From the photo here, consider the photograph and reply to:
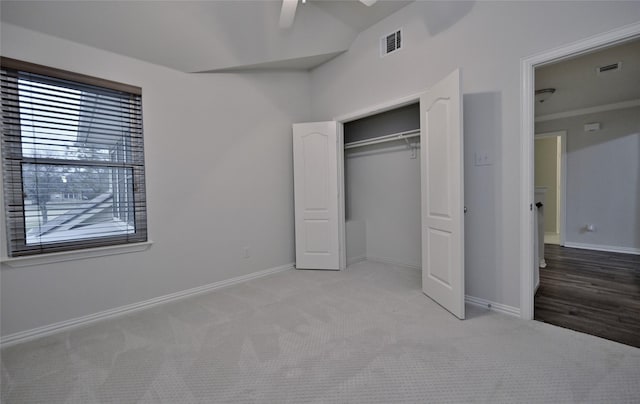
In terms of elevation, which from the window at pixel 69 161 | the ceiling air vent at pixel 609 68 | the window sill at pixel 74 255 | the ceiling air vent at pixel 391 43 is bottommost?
the window sill at pixel 74 255

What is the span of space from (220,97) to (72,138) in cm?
144

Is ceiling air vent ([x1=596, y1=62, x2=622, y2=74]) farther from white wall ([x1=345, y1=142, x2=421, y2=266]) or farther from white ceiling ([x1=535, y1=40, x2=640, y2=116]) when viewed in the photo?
white wall ([x1=345, y1=142, x2=421, y2=266])

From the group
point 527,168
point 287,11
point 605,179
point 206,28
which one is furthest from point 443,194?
point 605,179

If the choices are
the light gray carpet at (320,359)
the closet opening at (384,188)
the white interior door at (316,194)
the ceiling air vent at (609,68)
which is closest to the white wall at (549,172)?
the ceiling air vent at (609,68)

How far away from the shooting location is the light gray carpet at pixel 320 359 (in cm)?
154

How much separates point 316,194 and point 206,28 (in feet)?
7.15

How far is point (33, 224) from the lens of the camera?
2.24 m

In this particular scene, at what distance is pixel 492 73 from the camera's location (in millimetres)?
2424

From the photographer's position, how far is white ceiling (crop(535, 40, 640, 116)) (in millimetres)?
2936

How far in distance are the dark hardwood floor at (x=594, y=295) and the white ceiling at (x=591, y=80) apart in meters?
2.15

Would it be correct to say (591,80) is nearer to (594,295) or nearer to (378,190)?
(594,295)

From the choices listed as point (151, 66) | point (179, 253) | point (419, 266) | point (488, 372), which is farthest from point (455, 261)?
point (151, 66)

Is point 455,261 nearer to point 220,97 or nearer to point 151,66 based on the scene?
point 220,97

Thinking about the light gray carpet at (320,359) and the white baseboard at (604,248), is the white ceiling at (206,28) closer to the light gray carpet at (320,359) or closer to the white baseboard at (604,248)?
the light gray carpet at (320,359)
